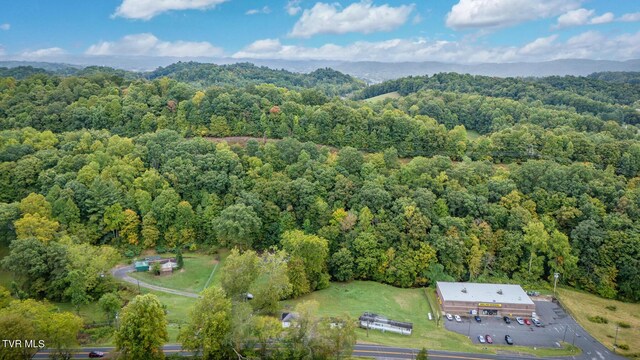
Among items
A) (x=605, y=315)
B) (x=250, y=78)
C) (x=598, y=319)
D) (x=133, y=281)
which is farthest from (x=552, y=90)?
(x=133, y=281)

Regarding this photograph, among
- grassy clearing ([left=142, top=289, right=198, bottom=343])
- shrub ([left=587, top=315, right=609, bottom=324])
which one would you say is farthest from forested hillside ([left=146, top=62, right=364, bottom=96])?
shrub ([left=587, top=315, right=609, bottom=324])

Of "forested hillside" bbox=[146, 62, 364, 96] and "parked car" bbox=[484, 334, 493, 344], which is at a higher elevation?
"forested hillside" bbox=[146, 62, 364, 96]

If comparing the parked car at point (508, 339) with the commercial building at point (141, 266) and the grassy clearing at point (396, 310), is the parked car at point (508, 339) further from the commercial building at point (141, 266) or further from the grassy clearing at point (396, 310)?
the commercial building at point (141, 266)

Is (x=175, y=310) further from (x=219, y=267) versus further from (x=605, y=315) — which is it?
(x=605, y=315)

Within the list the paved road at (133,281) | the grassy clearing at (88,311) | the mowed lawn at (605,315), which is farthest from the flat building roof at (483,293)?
the grassy clearing at (88,311)

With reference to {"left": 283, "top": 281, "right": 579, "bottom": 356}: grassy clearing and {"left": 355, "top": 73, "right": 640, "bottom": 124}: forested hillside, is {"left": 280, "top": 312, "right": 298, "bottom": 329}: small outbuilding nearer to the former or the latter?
{"left": 283, "top": 281, "right": 579, "bottom": 356}: grassy clearing

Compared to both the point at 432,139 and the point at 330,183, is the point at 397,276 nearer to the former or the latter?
the point at 330,183
